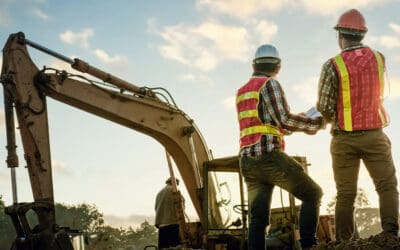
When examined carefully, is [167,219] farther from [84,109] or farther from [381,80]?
[381,80]

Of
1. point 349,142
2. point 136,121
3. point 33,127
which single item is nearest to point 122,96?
point 136,121

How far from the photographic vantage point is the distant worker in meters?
10.6

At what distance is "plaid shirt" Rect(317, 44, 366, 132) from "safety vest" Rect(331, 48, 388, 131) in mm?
49

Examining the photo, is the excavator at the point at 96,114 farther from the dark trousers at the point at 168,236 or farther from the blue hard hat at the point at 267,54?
the blue hard hat at the point at 267,54

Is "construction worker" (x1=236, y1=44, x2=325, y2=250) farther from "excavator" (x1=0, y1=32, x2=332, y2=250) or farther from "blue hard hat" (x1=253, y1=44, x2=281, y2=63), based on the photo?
"excavator" (x1=0, y1=32, x2=332, y2=250)

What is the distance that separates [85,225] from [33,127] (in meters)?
58.2

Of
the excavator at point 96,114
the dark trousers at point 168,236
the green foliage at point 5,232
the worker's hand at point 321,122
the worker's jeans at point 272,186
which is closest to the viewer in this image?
the worker's jeans at point 272,186

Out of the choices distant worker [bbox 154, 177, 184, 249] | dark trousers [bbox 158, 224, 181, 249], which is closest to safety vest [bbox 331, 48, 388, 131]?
distant worker [bbox 154, 177, 184, 249]

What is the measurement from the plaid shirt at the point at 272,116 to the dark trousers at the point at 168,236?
493cm

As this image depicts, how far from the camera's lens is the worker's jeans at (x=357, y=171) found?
5277mm

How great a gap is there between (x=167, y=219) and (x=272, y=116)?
6024mm

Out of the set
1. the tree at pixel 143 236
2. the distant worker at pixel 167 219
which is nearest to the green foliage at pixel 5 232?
the tree at pixel 143 236

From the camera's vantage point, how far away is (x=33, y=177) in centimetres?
897

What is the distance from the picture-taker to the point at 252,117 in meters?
5.86
